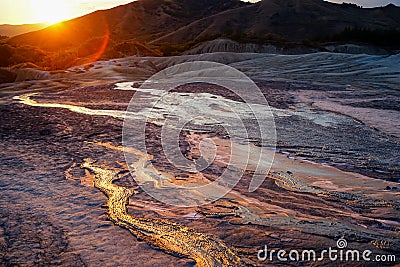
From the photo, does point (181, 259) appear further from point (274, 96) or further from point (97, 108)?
point (274, 96)

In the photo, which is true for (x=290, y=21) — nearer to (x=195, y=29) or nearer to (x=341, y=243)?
(x=195, y=29)

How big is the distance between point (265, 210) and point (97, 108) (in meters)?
7.29

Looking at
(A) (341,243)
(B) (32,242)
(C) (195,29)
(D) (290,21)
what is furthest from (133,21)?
(A) (341,243)

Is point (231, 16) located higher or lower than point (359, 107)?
higher

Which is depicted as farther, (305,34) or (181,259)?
(305,34)

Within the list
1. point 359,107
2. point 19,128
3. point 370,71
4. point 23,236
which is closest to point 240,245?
point 23,236

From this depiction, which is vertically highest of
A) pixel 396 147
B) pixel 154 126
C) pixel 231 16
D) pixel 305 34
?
pixel 231 16

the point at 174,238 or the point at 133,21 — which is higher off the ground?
the point at 133,21

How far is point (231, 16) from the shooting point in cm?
8556

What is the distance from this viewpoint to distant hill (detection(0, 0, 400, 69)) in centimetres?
4264

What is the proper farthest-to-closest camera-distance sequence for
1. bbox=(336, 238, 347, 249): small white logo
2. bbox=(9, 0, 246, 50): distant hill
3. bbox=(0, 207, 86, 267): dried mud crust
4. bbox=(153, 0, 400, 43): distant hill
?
bbox=(9, 0, 246, 50): distant hill → bbox=(153, 0, 400, 43): distant hill → bbox=(336, 238, 347, 249): small white logo → bbox=(0, 207, 86, 267): dried mud crust

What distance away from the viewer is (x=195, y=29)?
81.3 meters

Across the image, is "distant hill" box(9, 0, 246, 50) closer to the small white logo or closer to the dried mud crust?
the dried mud crust

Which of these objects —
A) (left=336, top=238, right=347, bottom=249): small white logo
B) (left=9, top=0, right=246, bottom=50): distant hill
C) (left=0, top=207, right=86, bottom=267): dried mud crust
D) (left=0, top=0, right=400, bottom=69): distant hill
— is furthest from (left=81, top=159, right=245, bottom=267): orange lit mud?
(left=9, top=0, right=246, bottom=50): distant hill
